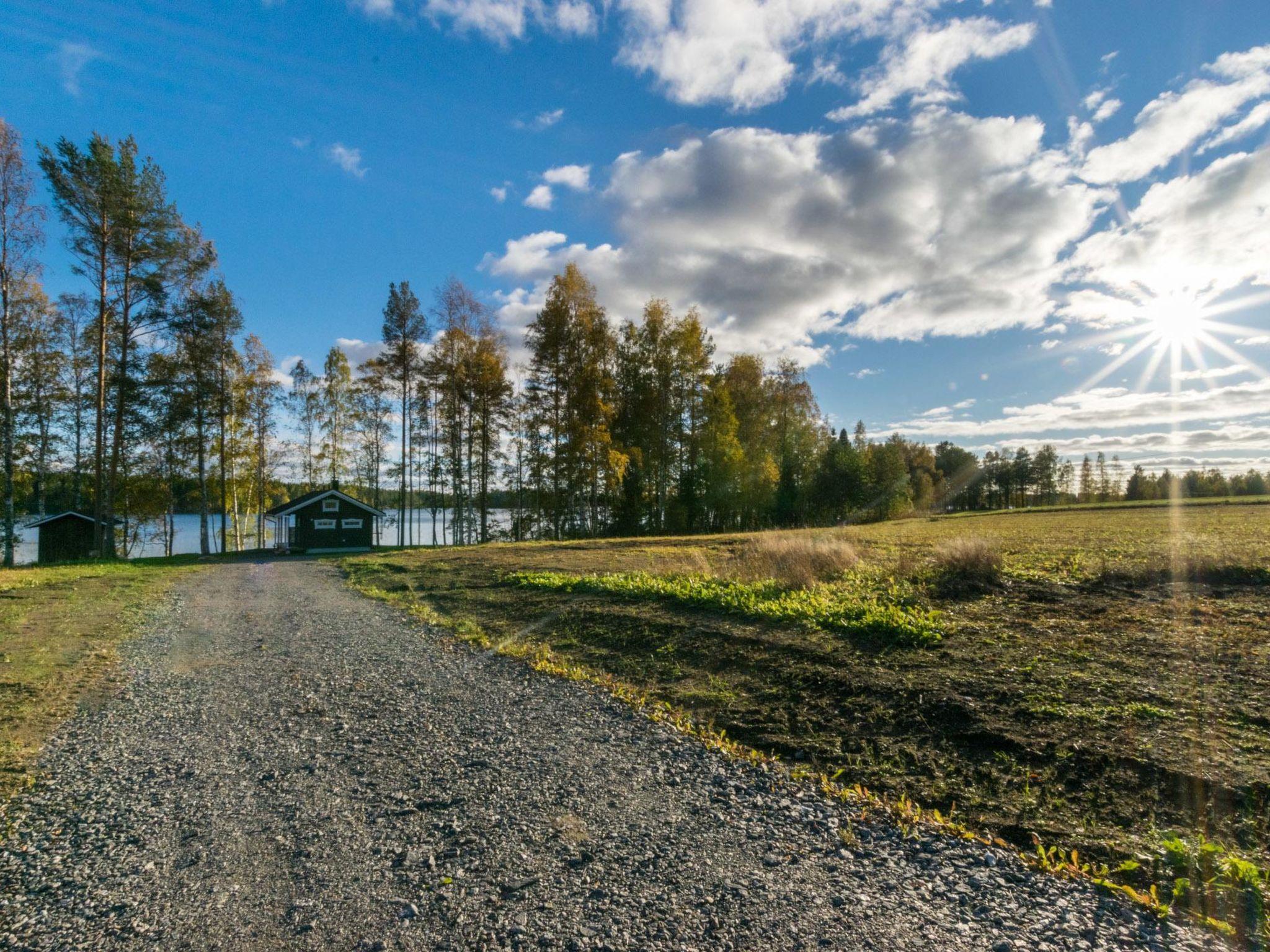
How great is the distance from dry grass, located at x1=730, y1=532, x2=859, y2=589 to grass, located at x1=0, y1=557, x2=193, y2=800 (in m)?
9.35

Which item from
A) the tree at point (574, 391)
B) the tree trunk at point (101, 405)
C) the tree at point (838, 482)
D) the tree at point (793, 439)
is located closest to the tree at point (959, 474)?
the tree at point (838, 482)

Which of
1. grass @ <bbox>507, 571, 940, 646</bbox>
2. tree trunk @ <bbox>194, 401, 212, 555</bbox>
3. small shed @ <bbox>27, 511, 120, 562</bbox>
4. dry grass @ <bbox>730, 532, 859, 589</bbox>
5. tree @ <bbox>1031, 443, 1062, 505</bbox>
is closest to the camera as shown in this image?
grass @ <bbox>507, 571, 940, 646</bbox>

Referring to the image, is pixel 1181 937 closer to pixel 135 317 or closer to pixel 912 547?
pixel 912 547

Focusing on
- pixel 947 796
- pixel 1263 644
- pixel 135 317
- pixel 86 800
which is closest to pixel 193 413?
pixel 135 317

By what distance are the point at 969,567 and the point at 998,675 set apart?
4677 millimetres

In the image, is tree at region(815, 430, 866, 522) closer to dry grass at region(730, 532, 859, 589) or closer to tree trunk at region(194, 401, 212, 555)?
dry grass at region(730, 532, 859, 589)

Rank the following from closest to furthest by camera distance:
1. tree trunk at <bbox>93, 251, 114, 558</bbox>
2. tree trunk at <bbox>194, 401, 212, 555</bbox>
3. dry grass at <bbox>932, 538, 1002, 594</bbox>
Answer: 1. dry grass at <bbox>932, 538, 1002, 594</bbox>
2. tree trunk at <bbox>93, 251, 114, 558</bbox>
3. tree trunk at <bbox>194, 401, 212, 555</bbox>

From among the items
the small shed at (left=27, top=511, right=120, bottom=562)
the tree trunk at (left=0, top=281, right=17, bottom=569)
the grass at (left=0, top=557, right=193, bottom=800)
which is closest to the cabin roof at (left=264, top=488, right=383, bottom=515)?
the small shed at (left=27, top=511, right=120, bottom=562)

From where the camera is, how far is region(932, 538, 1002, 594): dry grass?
9094 millimetres

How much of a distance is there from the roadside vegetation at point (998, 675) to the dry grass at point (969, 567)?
4 centimetres

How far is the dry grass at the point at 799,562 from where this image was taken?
1054 centimetres

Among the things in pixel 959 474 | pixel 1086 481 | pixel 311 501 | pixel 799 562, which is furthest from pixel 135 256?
pixel 1086 481

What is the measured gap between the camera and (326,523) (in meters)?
30.0

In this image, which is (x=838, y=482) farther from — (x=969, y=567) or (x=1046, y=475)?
(x=1046, y=475)
